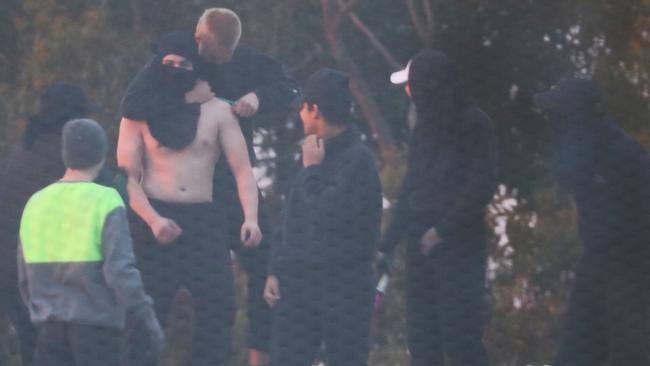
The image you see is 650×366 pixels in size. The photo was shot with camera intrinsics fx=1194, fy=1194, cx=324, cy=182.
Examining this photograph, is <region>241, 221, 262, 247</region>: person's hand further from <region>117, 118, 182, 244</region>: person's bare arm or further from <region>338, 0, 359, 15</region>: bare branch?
<region>338, 0, 359, 15</region>: bare branch

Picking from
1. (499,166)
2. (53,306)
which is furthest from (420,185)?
(53,306)

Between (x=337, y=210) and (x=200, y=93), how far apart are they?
42 cm

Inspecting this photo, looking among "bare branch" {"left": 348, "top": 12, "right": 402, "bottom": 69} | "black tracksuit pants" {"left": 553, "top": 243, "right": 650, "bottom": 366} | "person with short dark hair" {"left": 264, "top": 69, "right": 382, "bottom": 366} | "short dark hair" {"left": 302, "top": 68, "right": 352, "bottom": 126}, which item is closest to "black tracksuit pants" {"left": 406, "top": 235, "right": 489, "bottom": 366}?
"person with short dark hair" {"left": 264, "top": 69, "right": 382, "bottom": 366}

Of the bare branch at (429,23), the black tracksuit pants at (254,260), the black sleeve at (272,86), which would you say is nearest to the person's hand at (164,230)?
the black tracksuit pants at (254,260)

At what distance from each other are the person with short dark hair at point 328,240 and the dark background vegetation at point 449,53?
0.09m

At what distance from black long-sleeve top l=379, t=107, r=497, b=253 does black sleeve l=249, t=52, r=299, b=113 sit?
0.34m

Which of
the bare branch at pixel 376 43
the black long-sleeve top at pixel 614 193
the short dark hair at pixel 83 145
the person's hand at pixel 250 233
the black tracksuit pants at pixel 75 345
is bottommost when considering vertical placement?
the black tracksuit pants at pixel 75 345

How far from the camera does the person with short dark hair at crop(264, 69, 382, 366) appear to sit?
102 inches

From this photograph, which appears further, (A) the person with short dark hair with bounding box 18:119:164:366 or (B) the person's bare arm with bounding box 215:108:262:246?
(B) the person's bare arm with bounding box 215:108:262:246

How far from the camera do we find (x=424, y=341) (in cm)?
261

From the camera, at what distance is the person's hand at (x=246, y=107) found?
2682mm

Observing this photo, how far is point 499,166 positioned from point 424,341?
1.37ft

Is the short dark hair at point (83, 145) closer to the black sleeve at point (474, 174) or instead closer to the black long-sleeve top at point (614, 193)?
the black sleeve at point (474, 174)

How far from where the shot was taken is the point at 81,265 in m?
2.40
